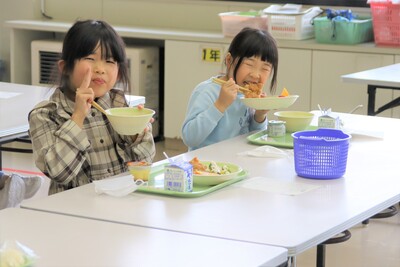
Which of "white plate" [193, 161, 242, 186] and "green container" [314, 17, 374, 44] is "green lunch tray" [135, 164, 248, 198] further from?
"green container" [314, 17, 374, 44]

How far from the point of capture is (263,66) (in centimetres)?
314

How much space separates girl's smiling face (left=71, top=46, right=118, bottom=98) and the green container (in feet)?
9.48

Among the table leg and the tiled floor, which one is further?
the table leg

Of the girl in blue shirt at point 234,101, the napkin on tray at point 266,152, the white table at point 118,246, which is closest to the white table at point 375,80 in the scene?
the girl in blue shirt at point 234,101

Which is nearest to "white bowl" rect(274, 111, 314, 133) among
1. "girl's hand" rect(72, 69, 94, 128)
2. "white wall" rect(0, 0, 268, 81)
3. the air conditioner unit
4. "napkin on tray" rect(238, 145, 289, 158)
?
"napkin on tray" rect(238, 145, 289, 158)

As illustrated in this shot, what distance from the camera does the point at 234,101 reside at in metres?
3.18

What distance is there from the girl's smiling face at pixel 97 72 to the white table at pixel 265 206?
17.5 inches

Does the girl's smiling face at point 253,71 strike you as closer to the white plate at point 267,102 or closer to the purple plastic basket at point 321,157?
the white plate at point 267,102

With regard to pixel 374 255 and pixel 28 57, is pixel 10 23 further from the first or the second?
pixel 374 255

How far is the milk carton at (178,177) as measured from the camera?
7.28 feet

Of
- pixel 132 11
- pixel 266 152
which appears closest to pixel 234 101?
pixel 266 152

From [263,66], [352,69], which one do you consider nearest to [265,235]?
[263,66]

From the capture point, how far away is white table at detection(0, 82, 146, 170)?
121 inches

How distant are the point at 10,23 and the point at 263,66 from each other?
3.57 metres
